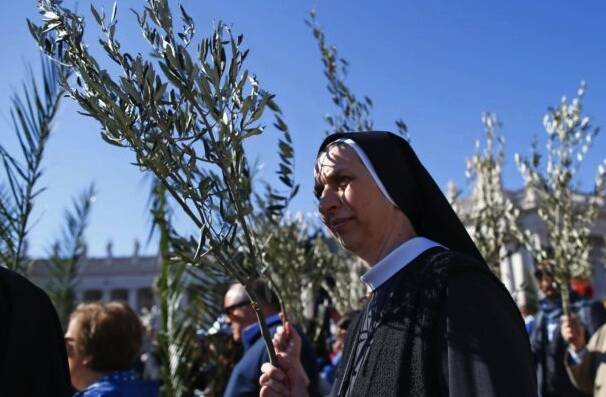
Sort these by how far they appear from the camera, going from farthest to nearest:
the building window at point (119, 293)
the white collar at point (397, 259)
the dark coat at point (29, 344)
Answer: the building window at point (119, 293)
the white collar at point (397, 259)
the dark coat at point (29, 344)

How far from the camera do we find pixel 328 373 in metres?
7.53

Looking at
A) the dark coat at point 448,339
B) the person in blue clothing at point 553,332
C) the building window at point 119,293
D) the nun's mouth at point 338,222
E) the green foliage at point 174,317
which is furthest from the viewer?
the building window at point 119,293

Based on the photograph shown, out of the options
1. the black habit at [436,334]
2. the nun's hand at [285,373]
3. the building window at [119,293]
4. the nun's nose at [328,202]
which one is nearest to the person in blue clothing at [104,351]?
the nun's hand at [285,373]

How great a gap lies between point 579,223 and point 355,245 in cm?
450

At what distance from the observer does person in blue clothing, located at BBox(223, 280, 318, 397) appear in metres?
3.97

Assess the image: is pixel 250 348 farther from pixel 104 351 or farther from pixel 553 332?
pixel 553 332

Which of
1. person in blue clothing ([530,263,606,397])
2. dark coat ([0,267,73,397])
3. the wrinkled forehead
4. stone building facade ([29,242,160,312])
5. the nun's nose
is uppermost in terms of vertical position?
stone building facade ([29,242,160,312])

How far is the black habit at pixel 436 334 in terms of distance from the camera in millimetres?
1594

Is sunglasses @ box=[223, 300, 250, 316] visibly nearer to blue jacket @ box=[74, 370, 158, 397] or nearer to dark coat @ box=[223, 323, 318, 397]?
dark coat @ box=[223, 323, 318, 397]

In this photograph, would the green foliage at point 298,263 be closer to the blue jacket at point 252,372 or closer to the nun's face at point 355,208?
the blue jacket at point 252,372

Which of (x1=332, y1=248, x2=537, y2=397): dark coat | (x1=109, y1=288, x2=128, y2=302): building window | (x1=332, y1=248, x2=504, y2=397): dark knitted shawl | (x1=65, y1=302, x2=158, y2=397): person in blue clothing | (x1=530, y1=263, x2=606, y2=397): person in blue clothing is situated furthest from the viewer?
(x1=109, y1=288, x2=128, y2=302): building window

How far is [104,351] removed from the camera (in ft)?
10.9

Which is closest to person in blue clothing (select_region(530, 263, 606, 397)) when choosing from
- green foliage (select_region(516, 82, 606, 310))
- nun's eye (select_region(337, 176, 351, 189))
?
green foliage (select_region(516, 82, 606, 310))

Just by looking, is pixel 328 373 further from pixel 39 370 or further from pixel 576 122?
pixel 39 370
